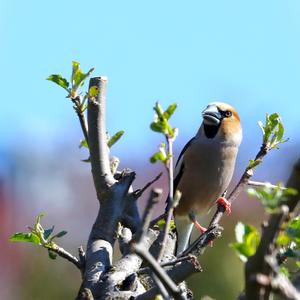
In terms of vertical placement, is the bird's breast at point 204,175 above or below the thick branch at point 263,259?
below

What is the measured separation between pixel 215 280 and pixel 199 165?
263 cm

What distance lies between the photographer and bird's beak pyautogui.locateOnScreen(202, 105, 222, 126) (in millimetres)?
4758

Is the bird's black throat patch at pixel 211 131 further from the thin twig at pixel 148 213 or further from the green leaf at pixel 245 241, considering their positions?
the thin twig at pixel 148 213

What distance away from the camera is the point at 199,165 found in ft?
15.6

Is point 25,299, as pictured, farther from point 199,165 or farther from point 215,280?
point 199,165

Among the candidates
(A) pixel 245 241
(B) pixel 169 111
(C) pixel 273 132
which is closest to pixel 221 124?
(C) pixel 273 132

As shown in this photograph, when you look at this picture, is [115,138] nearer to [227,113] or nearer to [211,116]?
[211,116]

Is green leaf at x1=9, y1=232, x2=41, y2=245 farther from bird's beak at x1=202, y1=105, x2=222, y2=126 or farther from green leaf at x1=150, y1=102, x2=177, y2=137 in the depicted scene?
bird's beak at x1=202, y1=105, x2=222, y2=126

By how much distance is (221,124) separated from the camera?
4848mm

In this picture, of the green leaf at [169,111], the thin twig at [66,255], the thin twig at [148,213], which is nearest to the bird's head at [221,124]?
the thin twig at [66,255]

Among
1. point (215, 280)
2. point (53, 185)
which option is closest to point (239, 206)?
point (215, 280)

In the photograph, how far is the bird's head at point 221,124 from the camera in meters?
4.79

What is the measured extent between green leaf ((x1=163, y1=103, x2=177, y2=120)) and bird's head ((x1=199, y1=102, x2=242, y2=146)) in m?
2.55

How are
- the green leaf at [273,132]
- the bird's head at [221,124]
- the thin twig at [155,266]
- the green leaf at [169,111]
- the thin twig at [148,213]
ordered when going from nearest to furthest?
1. the thin twig at [155,266]
2. the thin twig at [148,213]
3. the green leaf at [169,111]
4. the green leaf at [273,132]
5. the bird's head at [221,124]
